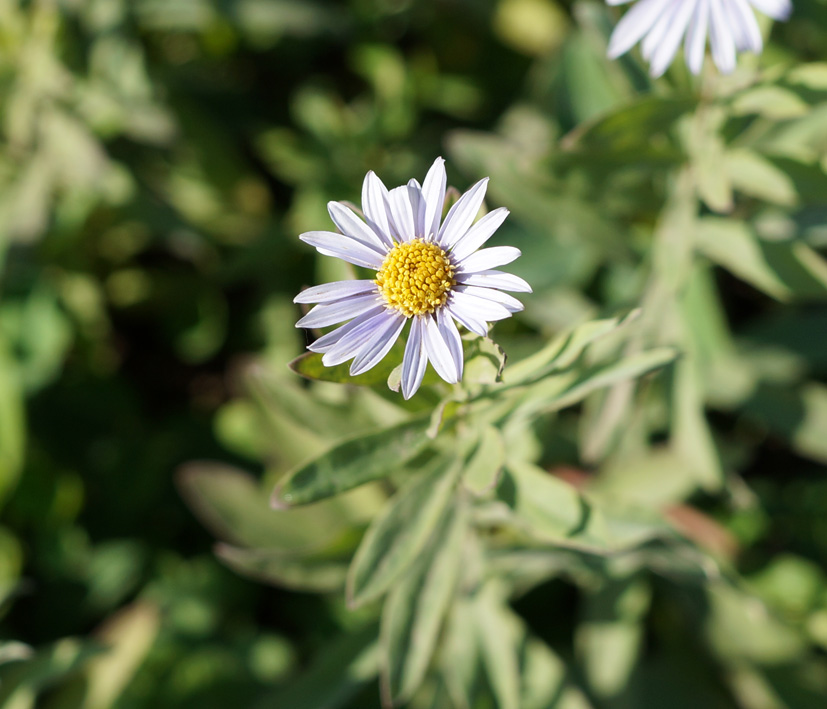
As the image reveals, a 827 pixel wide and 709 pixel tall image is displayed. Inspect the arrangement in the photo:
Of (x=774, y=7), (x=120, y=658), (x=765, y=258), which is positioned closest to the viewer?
(x=774, y=7)

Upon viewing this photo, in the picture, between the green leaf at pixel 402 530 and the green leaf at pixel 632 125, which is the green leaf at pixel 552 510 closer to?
the green leaf at pixel 402 530

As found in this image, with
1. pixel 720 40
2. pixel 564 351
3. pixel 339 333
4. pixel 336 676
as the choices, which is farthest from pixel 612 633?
pixel 720 40

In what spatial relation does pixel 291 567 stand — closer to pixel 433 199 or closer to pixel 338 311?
pixel 338 311

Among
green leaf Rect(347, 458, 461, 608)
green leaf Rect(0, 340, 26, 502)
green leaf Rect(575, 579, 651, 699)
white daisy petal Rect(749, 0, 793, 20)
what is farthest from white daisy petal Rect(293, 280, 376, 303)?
green leaf Rect(0, 340, 26, 502)

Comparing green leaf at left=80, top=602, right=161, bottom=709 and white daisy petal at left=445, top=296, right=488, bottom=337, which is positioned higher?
white daisy petal at left=445, top=296, right=488, bottom=337

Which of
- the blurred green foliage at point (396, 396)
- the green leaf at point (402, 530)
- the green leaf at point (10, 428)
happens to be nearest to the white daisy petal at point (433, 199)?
the blurred green foliage at point (396, 396)

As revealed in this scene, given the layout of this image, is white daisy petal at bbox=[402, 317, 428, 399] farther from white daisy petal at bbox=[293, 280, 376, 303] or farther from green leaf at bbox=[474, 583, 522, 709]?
green leaf at bbox=[474, 583, 522, 709]

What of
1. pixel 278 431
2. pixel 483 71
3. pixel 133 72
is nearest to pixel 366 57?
pixel 483 71
